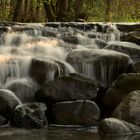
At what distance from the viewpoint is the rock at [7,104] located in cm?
1065

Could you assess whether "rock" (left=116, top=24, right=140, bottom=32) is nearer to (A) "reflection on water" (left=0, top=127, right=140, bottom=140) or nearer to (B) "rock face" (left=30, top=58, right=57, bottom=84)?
(B) "rock face" (left=30, top=58, right=57, bottom=84)

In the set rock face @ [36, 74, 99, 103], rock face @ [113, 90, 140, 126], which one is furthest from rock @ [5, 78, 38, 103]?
rock face @ [113, 90, 140, 126]

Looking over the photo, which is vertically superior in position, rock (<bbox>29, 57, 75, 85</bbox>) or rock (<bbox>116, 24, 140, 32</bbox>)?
rock (<bbox>116, 24, 140, 32</bbox>)

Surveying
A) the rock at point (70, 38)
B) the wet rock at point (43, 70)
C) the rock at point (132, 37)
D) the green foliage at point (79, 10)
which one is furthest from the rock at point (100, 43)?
the green foliage at point (79, 10)

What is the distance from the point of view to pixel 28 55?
13008 mm

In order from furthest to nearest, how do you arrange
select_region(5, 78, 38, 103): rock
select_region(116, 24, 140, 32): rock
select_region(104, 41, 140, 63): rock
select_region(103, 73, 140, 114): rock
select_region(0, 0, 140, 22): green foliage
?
select_region(0, 0, 140, 22): green foliage
select_region(116, 24, 140, 32): rock
select_region(104, 41, 140, 63): rock
select_region(5, 78, 38, 103): rock
select_region(103, 73, 140, 114): rock

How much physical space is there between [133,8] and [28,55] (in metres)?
14.3

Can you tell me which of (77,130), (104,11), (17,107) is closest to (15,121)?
(17,107)

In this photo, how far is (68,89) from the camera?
11109 millimetres

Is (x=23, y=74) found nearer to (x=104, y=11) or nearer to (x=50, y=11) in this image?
(x=50, y=11)

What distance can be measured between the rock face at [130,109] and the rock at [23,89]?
2.35m

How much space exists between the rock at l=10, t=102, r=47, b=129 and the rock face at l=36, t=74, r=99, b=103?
58 cm

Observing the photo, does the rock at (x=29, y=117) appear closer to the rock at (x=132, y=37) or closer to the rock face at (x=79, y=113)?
the rock face at (x=79, y=113)

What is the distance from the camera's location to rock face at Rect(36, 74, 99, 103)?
36.2ft
